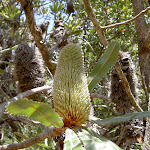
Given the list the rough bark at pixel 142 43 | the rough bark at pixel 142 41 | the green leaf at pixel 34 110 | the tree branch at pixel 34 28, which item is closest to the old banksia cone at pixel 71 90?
the green leaf at pixel 34 110

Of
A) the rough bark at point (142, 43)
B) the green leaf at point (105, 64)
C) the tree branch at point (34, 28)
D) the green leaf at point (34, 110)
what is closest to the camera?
the green leaf at point (34, 110)

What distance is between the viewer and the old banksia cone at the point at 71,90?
0.85 m

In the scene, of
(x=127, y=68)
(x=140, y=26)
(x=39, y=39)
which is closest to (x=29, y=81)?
(x=39, y=39)

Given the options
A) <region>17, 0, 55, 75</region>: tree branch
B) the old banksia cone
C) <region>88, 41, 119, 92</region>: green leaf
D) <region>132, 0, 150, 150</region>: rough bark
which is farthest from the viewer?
<region>132, 0, 150, 150</region>: rough bark

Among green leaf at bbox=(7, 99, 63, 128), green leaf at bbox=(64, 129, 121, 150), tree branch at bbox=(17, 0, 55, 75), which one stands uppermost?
tree branch at bbox=(17, 0, 55, 75)

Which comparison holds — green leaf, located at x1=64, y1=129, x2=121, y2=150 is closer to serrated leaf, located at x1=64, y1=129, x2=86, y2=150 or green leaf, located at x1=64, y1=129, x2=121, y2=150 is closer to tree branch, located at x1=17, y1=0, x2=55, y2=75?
serrated leaf, located at x1=64, y1=129, x2=86, y2=150

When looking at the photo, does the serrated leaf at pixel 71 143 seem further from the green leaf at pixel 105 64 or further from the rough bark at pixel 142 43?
the rough bark at pixel 142 43

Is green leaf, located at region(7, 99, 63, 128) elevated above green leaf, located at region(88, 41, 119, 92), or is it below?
below

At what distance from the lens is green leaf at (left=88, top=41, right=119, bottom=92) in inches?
40.6

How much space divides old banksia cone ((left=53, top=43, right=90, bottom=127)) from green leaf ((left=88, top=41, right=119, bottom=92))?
10 cm

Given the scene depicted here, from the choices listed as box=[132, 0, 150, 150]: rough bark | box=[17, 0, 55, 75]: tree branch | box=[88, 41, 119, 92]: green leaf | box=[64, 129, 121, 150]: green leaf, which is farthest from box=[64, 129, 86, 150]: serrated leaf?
box=[132, 0, 150, 150]: rough bark

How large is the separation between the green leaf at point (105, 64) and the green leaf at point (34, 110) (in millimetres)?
347

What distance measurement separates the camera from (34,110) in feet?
2.28

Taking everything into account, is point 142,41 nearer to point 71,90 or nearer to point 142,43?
point 142,43
